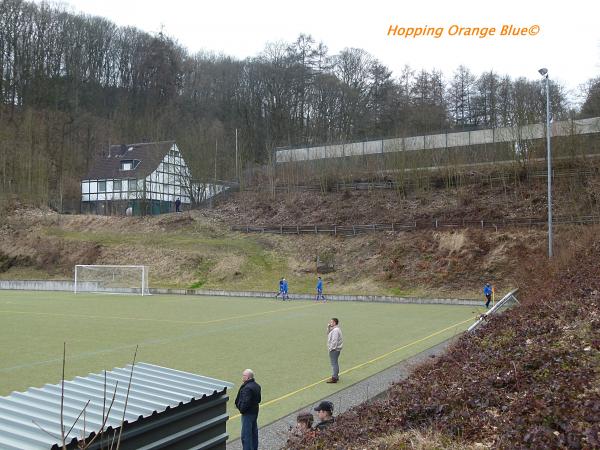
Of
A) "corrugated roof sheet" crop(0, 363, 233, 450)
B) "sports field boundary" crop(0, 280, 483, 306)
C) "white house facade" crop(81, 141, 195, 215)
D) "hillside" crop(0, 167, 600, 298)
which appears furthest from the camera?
"white house facade" crop(81, 141, 195, 215)

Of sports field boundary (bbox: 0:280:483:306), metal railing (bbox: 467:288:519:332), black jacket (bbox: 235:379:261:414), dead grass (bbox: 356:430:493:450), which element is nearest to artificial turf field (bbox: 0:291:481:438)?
black jacket (bbox: 235:379:261:414)

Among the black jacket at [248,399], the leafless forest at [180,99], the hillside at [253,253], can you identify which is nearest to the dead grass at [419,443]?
the black jacket at [248,399]

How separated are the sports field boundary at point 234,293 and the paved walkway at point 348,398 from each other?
1910 cm

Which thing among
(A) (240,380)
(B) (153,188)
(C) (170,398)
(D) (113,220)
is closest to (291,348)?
(A) (240,380)

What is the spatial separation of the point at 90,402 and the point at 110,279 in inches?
1573

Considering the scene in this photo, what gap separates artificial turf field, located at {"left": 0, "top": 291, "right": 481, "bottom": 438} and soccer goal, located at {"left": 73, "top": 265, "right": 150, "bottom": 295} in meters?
8.52

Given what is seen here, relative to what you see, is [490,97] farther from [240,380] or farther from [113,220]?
[240,380]

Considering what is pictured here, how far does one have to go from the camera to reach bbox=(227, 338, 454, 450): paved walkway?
8.87 meters

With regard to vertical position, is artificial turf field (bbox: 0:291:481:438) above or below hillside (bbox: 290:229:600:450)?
below

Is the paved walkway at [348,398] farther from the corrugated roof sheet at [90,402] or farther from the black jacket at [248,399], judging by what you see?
the corrugated roof sheet at [90,402]

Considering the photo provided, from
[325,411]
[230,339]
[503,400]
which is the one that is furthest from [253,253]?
[503,400]

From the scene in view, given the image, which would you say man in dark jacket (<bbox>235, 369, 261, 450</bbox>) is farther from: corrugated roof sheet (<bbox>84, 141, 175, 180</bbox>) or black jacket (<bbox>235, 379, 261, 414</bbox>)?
corrugated roof sheet (<bbox>84, 141, 175, 180</bbox>)

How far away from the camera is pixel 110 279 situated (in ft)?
143

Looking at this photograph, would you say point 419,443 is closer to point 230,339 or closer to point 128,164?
point 230,339
